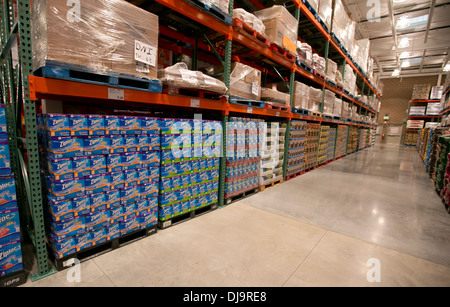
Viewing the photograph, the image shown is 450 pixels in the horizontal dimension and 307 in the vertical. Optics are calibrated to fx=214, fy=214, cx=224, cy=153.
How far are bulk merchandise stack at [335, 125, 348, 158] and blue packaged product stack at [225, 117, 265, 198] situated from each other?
237 inches

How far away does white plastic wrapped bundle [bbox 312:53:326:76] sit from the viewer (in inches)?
221

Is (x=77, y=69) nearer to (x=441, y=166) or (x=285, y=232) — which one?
(x=285, y=232)

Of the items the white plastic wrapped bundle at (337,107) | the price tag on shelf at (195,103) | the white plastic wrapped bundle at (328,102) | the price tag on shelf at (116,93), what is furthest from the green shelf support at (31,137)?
the white plastic wrapped bundle at (337,107)

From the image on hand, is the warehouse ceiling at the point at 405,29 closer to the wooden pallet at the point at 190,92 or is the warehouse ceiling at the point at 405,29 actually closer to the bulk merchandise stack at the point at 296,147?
the bulk merchandise stack at the point at 296,147

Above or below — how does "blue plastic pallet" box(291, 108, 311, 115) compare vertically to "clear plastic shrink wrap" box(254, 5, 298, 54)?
below

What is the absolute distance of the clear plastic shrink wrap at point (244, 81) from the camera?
3.47m

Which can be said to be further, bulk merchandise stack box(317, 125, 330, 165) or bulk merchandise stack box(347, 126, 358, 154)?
bulk merchandise stack box(347, 126, 358, 154)

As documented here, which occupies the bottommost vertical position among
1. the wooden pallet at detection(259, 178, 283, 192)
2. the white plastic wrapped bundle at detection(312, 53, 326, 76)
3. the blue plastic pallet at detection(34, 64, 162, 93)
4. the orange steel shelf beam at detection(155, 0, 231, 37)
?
the wooden pallet at detection(259, 178, 283, 192)

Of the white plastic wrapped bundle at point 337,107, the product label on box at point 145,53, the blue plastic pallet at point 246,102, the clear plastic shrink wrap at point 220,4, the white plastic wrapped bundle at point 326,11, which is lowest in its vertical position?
the blue plastic pallet at point 246,102

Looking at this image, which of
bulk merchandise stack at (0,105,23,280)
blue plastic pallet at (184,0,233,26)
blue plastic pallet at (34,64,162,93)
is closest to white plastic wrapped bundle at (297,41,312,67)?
blue plastic pallet at (184,0,233,26)

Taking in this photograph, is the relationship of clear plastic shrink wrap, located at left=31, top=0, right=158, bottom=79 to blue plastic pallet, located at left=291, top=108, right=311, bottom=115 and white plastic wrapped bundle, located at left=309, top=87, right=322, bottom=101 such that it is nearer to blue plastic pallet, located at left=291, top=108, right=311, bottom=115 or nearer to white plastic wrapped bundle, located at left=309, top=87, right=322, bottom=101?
blue plastic pallet, located at left=291, top=108, right=311, bottom=115

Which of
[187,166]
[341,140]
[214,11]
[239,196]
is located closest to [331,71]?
[341,140]
